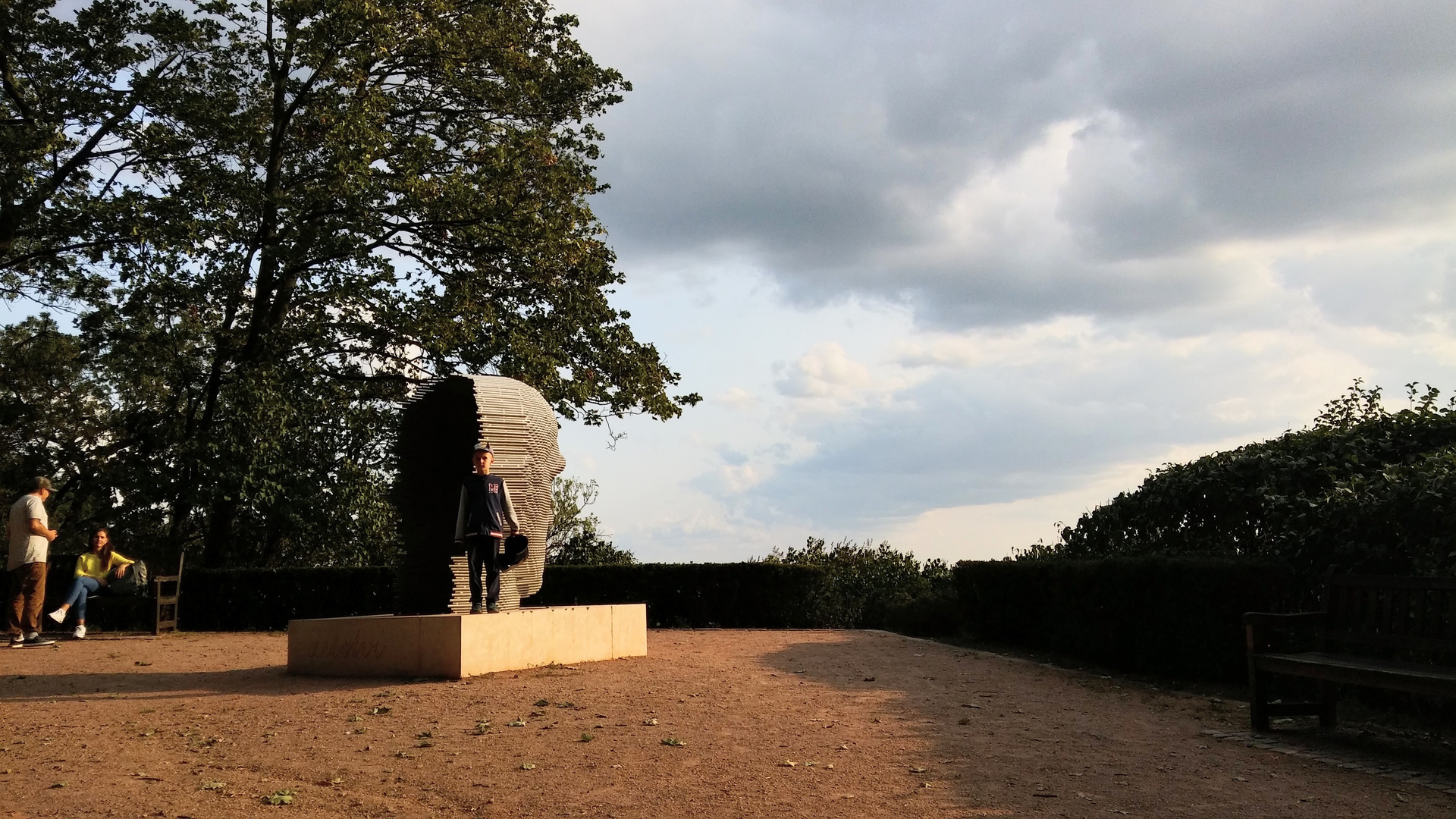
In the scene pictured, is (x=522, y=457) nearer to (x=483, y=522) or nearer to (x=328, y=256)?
(x=483, y=522)

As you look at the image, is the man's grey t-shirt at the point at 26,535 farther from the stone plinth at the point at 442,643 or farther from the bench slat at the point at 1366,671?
the bench slat at the point at 1366,671

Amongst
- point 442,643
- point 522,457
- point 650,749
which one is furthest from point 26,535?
point 650,749

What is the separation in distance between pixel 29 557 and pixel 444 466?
6.68 meters

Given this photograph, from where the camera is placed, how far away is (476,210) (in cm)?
1964

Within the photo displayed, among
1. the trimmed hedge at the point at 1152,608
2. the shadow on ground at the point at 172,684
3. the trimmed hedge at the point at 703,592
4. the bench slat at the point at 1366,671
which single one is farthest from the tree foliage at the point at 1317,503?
the shadow on ground at the point at 172,684

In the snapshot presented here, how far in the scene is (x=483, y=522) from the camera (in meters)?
11.0

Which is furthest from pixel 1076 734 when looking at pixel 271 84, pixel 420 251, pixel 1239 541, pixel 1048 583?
pixel 271 84

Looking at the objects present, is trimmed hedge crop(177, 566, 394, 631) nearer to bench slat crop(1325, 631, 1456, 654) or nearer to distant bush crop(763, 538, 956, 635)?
distant bush crop(763, 538, 956, 635)

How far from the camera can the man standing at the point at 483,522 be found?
36.0 ft

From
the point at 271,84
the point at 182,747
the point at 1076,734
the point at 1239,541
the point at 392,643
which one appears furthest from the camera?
the point at 271,84

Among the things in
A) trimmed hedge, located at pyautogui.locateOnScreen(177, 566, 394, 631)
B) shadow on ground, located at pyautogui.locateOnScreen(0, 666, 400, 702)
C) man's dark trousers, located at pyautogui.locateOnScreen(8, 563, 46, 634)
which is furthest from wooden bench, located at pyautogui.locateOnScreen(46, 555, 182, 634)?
shadow on ground, located at pyautogui.locateOnScreen(0, 666, 400, 702)

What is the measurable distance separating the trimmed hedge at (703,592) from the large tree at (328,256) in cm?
353

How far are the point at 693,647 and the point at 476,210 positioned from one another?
9411 mm

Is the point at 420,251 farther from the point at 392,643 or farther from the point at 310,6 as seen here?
the point at 392,643
